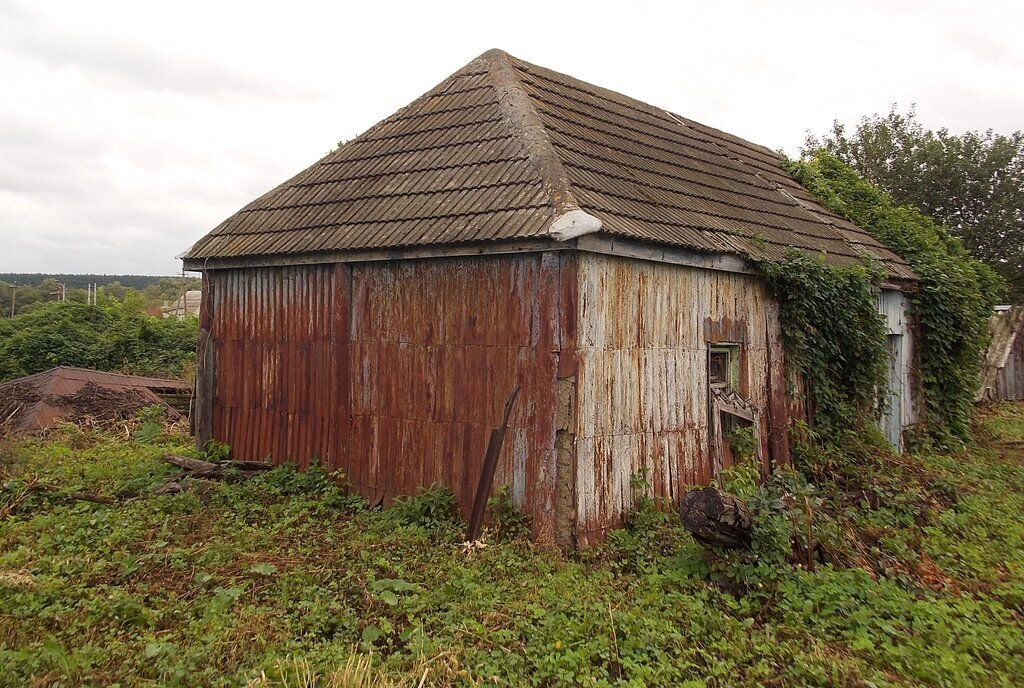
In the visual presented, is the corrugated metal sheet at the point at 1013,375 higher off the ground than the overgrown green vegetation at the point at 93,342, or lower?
lower

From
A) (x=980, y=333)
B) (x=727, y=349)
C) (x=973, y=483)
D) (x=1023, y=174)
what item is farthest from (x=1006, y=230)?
(x=727, y=349)

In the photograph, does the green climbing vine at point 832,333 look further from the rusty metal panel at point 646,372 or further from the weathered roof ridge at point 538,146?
the weathered roof ridge at point 538,146

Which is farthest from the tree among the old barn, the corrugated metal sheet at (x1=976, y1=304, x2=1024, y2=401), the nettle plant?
the old barn

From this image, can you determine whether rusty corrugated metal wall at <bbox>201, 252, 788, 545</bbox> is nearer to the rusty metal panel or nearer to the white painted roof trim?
the rusty metal panel

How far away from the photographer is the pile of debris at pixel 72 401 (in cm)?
1333

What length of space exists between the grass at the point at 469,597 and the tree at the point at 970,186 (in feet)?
84.0

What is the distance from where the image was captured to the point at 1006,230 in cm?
2938

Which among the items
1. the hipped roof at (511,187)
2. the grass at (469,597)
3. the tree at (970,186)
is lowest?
the grass at (469,597)

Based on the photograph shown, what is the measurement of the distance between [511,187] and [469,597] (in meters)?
3.93

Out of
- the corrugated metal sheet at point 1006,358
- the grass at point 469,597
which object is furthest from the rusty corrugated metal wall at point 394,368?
the corrugated metal sheet at point 1006,358

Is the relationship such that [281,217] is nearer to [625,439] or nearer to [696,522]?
[625,439]

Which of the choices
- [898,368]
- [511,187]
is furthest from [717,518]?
[898,368]

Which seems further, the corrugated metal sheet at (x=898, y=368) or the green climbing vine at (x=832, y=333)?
the corrugated metal sheet at (x=898, y=368)

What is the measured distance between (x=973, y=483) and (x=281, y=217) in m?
9.56
